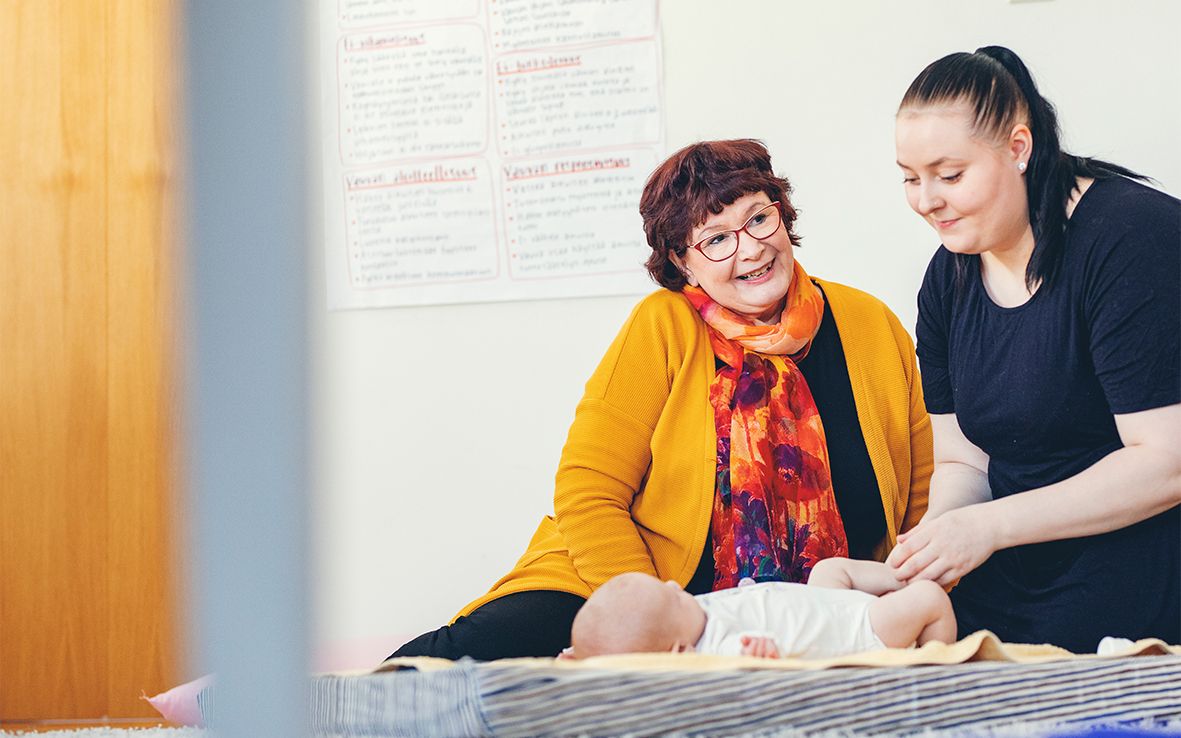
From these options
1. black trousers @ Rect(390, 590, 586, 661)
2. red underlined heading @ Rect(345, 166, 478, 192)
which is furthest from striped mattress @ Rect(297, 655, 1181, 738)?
red underlined heading @ Rect(345, 166, 478, 192)

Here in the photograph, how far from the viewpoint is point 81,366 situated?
2.32 m

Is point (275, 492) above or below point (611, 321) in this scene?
below

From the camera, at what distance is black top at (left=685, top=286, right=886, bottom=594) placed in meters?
1.60

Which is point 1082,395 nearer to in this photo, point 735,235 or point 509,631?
point 735,235

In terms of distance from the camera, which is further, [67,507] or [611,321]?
[67,507]

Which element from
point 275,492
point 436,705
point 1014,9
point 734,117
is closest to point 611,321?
point 734,117

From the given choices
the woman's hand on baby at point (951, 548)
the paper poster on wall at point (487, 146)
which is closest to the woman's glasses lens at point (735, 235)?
the paper poster on wall at point (487, 146)

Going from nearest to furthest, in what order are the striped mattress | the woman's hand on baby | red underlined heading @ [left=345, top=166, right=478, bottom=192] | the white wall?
the striped mattress → the woman's hand on baby → the white wall → red underlined heading @ [left=345, top=166, right=478, bottom=192]

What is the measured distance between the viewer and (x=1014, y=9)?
5.97ft

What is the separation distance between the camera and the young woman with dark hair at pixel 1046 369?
1.27m

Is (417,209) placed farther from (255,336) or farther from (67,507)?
(255,336)

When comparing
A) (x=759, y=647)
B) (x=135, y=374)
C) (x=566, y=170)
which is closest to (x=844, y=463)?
(x=759, y=647)

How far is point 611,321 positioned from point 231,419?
1764 mm

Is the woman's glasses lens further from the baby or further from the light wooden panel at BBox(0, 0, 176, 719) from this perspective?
the light wooden panel at BBox(0, 0, 176, 719)
